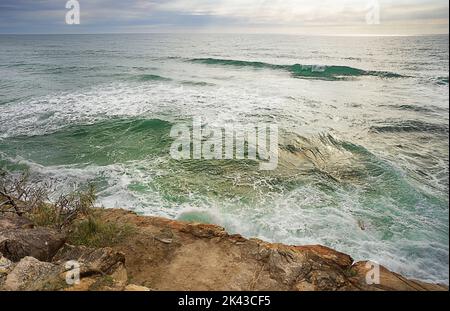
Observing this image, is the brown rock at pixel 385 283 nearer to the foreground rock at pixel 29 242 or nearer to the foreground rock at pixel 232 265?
the foreground rock at pixel 232 265

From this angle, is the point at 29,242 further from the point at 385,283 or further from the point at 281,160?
the point at 281,160

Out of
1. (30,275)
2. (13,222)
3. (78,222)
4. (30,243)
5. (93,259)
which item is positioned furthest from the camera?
(78,222)

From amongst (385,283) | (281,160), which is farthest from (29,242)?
(281,160)
